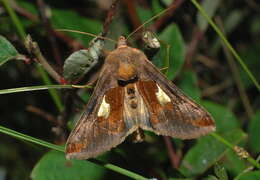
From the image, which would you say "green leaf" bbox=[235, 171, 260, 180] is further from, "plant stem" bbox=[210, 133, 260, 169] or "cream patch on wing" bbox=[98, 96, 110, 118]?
"cream patch on wing" bbox=[98, 96, 110, 118]

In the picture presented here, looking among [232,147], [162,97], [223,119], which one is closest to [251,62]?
[223,119]

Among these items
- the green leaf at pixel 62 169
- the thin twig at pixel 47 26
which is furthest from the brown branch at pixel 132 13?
the green leaf at pixel 62 169

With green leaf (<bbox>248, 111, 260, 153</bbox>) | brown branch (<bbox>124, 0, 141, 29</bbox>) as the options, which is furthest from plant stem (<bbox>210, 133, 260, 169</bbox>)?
brown branch (<bbox>124, 0, 141, 29</bbox>)

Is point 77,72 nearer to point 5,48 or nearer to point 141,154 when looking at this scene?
point 5,48

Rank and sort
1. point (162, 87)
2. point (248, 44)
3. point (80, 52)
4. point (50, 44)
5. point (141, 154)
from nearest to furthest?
point (80, 52)
point (162, 87)
point (141, 154)
point (50, 44)
point (248, 44)

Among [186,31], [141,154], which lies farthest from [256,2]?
[141,154]

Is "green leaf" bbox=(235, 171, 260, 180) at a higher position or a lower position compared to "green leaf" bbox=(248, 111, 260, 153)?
lower

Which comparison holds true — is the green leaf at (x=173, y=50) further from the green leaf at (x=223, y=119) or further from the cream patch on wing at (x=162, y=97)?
the green leaf at (x=223, y=119)
